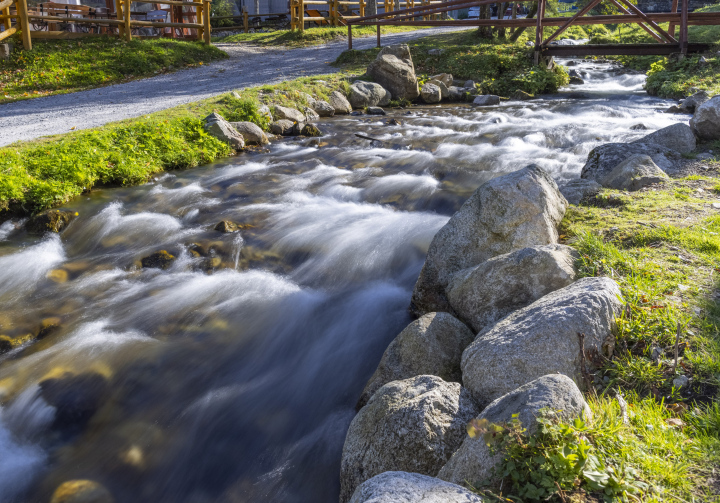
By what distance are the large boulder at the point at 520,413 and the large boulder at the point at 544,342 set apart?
41 cm

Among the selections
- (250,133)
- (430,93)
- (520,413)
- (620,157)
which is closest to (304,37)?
(430,93)

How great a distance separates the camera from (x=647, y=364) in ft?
9.45

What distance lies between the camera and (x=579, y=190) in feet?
18.7

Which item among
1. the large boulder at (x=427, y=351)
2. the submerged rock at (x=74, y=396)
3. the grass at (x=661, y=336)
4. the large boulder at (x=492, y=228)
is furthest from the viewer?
the large boulder at (x=492, y=228)

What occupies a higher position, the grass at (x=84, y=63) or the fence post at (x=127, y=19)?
the fence post at (x=127, y=19)

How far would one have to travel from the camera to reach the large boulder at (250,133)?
33.1ft

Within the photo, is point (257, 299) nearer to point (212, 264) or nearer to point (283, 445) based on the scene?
point (212, 264)

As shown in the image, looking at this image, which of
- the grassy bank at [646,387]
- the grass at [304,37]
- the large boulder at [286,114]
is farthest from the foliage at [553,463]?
the grass at [304,37]

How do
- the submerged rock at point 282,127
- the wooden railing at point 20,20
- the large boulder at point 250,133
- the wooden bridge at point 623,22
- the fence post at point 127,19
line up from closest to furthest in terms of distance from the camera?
1. the large boulder at point 250,133
2. the submerged rock at point 282,127
3. the wooden bridge at point 623,22
4. the wooden railing at point 20,20
5. the fence post at point 127,19

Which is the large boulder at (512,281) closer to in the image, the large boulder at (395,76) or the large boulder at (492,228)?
the large boulder at (492,228)

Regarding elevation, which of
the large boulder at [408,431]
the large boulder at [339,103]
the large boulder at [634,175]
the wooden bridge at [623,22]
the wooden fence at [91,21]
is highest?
the wooden fence at [91,21]

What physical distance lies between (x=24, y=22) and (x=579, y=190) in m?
16.6

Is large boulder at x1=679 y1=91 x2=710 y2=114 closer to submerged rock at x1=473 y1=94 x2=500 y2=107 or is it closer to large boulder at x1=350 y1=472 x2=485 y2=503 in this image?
submerged rock at x1=473 y1=94 x2=500 y2=107

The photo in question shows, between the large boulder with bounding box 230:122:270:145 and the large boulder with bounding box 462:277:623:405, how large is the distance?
7.93m
